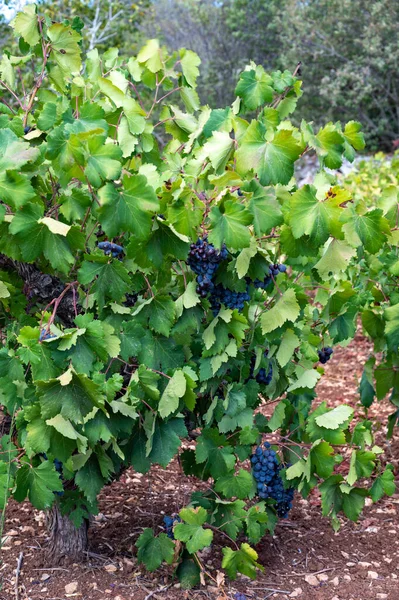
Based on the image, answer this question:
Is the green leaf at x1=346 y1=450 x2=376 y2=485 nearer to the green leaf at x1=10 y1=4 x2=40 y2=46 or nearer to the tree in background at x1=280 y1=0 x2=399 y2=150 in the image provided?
the green leaf at x1=10 y1=4 x2=40 y2=46

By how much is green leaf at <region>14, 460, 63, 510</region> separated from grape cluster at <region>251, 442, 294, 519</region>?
740mm

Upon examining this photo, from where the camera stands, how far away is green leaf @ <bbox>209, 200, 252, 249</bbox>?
2.14 meters

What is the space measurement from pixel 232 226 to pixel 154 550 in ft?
4.16

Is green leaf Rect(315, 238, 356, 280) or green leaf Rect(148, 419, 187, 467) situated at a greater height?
green leaf Rect(315, 238, 356, 280)

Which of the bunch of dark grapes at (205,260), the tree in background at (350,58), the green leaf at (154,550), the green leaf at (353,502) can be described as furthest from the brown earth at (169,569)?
the tree in background at (350,58)

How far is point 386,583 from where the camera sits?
2.91m

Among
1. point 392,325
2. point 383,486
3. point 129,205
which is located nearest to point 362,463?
point 383,486

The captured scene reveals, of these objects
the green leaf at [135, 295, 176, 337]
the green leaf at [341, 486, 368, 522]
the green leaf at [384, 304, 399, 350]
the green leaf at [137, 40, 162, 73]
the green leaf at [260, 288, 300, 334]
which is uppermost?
the green leaf at [137, 40, 162, 73]

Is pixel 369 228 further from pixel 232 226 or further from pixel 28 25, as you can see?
pixel 28 25

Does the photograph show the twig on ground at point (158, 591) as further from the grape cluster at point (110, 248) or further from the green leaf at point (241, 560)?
the grape cluster at point (110, 248)

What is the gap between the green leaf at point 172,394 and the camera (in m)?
2.29

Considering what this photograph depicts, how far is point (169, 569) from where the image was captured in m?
2.89

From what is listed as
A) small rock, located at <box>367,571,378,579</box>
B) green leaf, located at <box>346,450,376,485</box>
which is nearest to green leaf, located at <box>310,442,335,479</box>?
green leaf, located at <box>346,450,376,485</box>

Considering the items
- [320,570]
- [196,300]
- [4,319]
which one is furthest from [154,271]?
[320,570]
